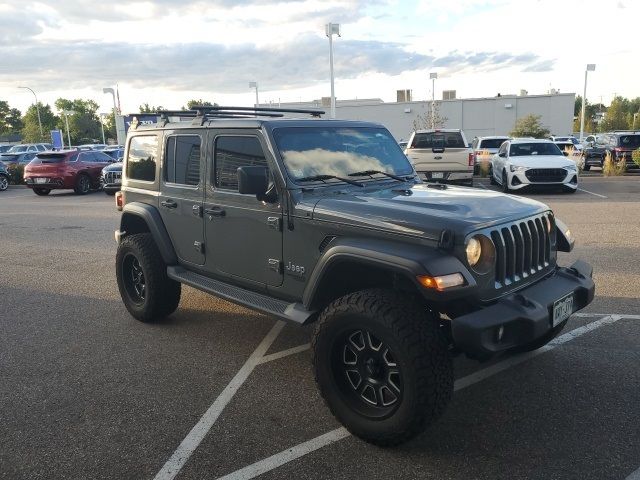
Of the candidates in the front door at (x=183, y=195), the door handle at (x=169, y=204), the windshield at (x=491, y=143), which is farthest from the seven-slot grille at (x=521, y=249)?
the windshield at (x=491, y=143)

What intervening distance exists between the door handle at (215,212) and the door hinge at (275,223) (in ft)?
1.88

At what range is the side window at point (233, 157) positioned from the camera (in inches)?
167

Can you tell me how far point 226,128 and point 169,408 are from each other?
7.17 feet

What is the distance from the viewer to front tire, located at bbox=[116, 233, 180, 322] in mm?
5227

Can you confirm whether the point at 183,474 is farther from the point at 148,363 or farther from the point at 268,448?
the point at 148,363

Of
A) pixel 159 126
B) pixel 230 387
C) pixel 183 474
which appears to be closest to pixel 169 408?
pixel 230 387

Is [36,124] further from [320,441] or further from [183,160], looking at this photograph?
[320,441]

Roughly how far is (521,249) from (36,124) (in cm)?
10457

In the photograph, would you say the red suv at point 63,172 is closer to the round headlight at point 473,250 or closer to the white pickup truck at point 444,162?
the white pickup truck at point 444,162

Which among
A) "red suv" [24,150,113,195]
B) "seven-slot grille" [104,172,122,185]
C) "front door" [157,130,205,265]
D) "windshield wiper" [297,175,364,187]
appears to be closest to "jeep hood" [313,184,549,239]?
"windshield wiper" [297,175,364,187]

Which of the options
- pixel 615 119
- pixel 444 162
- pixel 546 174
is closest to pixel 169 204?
pixel 444 162

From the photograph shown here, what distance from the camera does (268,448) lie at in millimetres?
3311

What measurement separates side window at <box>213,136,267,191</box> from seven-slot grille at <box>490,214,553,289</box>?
5.91 feet

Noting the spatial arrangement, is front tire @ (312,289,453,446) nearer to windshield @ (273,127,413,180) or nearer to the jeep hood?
the jeep hood
